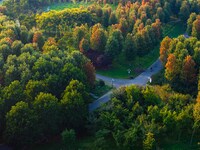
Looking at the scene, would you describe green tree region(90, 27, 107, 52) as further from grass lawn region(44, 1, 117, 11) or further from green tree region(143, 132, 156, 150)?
grass lawn region(44, 1, 117, 11)

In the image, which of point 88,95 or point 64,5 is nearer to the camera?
point 88,95

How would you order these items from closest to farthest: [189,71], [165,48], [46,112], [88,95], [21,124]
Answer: [21,124] → [46,112] → [88,95] → [189,71] → [165,48]

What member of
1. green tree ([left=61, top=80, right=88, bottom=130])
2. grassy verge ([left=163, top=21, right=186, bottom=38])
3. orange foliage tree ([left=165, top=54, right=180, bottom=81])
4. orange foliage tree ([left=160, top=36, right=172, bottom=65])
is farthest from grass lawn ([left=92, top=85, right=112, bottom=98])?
grassy verge ([left=163, top=21, right=186, bottom=38])

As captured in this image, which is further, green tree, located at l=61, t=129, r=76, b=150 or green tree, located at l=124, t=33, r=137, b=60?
green tree, located at l=124, t=33, r=137, b=60

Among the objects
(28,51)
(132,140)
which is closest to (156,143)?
(132,140)

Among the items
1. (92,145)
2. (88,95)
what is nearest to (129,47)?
(88,95)

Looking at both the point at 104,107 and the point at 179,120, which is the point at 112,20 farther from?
the point at 179,120

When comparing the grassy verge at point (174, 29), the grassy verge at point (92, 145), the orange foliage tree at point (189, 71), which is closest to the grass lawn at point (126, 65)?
the orange foliage tree at point (189, 71)

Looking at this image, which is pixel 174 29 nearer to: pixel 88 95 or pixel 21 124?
pixel 88 95
